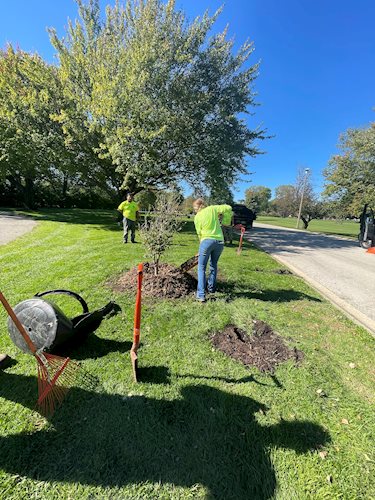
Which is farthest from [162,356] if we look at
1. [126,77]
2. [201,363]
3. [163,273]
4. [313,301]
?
[126,77]

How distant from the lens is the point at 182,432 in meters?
2.25

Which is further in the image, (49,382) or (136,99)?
(136,99)

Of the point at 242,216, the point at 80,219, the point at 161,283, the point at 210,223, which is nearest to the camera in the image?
the point at 210,223

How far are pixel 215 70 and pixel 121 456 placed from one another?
16.0 m

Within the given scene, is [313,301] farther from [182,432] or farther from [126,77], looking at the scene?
[126,77]

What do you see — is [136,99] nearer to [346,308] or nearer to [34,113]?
[34,113]

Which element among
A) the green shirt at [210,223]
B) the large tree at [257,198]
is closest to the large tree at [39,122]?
the green shirt at [210,223]

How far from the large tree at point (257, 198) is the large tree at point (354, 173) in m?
58.8

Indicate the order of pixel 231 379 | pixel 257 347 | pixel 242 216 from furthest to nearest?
1. pixel 242 216
2. pixel 257 347
3. pixel 231 379

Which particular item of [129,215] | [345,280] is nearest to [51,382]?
[129,215]

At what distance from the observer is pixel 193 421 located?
2.36 m

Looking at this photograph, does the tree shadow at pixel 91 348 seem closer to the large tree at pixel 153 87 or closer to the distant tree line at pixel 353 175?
the large tree at pixel 153 87

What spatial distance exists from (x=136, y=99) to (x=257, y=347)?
40.1 ft

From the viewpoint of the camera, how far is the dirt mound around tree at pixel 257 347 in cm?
324
